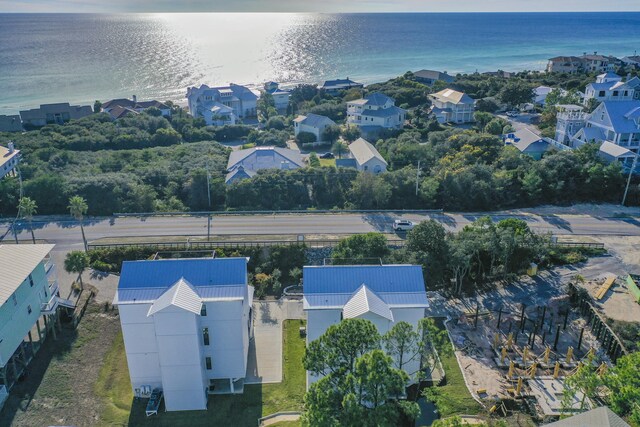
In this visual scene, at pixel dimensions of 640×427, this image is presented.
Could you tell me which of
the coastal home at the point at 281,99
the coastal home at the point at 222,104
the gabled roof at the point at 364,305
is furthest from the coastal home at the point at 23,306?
the coastal home at the point at 281,99

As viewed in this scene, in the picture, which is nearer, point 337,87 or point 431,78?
point 337,87

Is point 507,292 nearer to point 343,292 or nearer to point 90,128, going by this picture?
point 343,292

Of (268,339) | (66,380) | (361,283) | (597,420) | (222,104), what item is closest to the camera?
(597,420)

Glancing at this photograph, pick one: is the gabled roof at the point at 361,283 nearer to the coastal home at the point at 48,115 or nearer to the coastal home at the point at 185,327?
the coastal home at the point at 185,327

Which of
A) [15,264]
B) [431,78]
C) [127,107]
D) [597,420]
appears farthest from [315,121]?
[597,420]

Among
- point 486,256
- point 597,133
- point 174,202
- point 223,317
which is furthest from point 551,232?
point 174,202

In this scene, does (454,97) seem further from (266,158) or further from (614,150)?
(266,158)
